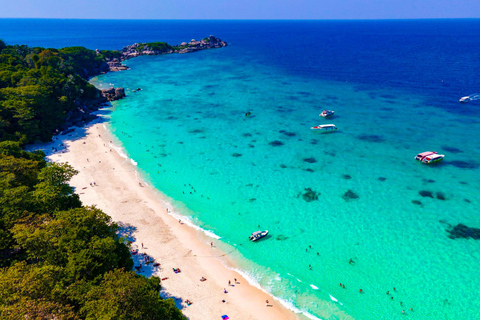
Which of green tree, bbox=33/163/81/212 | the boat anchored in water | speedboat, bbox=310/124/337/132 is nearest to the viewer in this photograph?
green tree, bbox=33/163/81/212

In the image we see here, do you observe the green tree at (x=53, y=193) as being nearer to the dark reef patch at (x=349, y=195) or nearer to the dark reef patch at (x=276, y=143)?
the dark reef patch at (x=276, y=143)

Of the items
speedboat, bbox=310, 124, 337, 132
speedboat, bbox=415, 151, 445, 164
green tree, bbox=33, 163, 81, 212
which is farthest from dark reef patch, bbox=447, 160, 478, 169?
green tree, bbox=33, 163, 81, 212

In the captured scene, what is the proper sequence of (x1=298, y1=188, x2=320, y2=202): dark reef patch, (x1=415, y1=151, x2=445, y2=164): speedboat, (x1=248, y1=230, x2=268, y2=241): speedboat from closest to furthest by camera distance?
1. (x1=248, y1=230, x2=268, y2=241): speedboat
2. (x1=298, y1=188, x2=320, y2=202): dark reef patch
3. (x1=415, y1=151, x2=445, y2=164): speedboat

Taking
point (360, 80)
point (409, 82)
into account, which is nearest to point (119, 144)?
point (360, 80)

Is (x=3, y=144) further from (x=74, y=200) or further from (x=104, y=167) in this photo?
(x=74, y=200)

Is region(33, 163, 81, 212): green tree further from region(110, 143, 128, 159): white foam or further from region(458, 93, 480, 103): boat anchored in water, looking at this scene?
region(458, 93, 480, 103): boat anchored in water

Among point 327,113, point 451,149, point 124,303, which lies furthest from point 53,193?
point 451,149

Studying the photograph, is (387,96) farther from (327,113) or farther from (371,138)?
(371,138)
